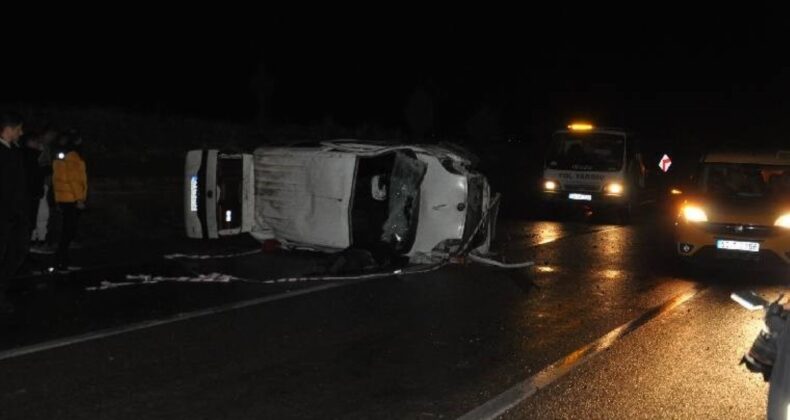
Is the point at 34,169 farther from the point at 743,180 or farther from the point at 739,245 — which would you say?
the point at 743,180

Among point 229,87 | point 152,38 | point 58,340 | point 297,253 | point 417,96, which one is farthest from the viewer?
point 229,87

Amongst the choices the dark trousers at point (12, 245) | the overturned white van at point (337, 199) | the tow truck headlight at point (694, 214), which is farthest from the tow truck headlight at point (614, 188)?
the dark trousers at point (12, 245)

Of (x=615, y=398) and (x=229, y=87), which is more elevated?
(x=229, y=87)

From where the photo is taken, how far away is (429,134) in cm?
3184

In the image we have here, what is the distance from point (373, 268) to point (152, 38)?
25.8 m

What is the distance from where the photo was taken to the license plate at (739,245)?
11414mm

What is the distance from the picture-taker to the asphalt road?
5.75 m

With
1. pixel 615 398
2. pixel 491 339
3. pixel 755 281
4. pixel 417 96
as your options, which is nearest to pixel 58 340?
pixel 491 339

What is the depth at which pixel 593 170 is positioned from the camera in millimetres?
20219

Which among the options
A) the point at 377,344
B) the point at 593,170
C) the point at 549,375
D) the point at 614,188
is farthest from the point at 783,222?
the point at 593,170

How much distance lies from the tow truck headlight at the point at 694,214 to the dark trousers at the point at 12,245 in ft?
27.1

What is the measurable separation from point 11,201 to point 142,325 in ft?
5.47

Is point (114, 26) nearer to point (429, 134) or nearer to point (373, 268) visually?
point (429, 134)

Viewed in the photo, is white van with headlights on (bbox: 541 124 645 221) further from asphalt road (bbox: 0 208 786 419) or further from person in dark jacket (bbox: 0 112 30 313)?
person in dark jacket (bbox: 0 112 30 313)
